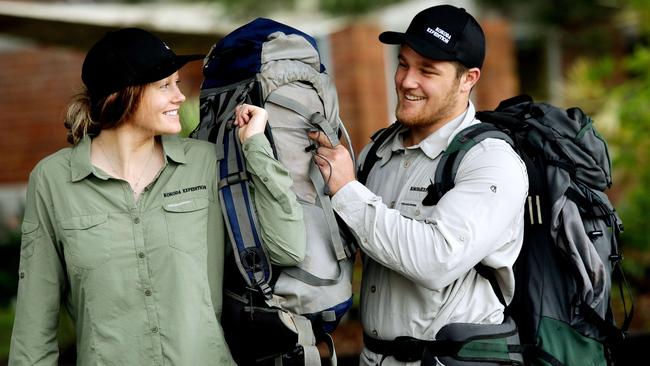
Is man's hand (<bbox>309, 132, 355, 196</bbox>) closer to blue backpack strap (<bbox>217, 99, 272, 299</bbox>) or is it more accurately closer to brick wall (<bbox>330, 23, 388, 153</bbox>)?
blue backpack strap (<bbox>217, 99, 272, 299</bbox>)

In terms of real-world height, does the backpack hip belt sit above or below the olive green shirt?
below

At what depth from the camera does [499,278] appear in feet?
10.5

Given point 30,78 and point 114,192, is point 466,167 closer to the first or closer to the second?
point 114,192

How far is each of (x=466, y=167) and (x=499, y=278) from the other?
1.49ft

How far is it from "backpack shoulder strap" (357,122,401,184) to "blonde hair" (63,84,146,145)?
40.7 inches

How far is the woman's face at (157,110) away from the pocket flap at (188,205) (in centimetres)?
27

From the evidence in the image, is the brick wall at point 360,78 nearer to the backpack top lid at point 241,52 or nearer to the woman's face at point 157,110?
the backpack top lid at point 241,52

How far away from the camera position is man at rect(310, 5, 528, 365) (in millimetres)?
2973

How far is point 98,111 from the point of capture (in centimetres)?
302

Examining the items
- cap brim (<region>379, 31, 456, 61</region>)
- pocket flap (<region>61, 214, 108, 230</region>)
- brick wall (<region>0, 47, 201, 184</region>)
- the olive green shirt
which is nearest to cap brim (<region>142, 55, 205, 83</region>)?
the olive green shirt

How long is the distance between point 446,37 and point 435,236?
2.59ft

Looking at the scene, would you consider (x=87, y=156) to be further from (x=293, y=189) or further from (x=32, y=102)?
(x=32, y=102)

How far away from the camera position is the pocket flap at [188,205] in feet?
9.66

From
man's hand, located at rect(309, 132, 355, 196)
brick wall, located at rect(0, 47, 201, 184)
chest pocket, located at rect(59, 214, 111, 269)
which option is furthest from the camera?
brick wall, located at rect(0, 47, 201, 184)
